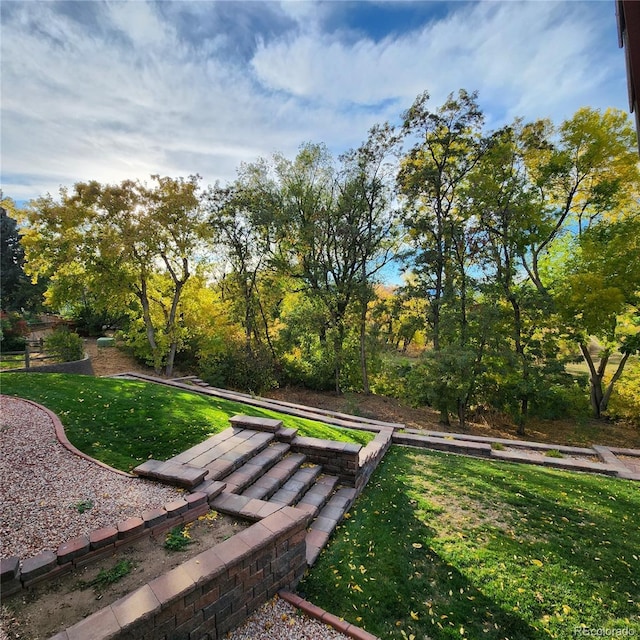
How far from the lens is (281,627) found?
273cm

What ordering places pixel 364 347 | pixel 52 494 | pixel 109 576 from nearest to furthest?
pixel 109 576, pixel 52 494, pixel 364 347

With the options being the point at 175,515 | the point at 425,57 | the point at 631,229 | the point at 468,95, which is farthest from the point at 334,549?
the point at 468,95

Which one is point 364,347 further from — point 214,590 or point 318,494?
point 214,590

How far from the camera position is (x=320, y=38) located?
4.92 meters

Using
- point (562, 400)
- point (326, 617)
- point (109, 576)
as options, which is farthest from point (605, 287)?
point (109, 576)

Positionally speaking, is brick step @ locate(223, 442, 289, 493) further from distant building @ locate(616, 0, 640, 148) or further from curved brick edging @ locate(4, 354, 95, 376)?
curved brick edging @ locate(4, 354, 95, 376)

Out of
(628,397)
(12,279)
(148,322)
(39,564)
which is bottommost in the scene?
(39,564)

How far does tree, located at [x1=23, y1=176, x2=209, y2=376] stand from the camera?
11.3 metres

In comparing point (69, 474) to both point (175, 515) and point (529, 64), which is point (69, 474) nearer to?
point (175, 515)

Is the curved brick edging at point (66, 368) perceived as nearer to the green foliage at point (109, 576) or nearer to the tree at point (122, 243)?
the tree at point (122, 243)

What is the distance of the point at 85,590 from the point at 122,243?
11.5 m

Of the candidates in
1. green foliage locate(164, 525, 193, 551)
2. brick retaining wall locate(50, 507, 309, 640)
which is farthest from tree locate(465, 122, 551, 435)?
green foliage locate(164, 525, 193, 551)

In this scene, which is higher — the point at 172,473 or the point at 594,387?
the point at 594,387

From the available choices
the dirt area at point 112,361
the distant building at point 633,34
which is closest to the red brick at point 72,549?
the distant building at point 633,34
